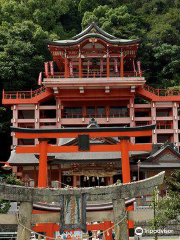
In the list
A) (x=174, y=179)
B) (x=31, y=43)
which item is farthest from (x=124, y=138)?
(x=31, y=43)

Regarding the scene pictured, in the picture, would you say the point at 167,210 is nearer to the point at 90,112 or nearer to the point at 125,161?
the point at 125,161

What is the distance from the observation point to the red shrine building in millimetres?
26031

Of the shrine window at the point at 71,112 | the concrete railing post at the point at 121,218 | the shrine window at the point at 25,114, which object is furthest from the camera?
the shrine window at the point at 25,114

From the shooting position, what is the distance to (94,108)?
1268 inches

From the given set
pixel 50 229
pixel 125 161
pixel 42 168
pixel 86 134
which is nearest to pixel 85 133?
pixel 86 134

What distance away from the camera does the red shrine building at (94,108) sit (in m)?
26.0

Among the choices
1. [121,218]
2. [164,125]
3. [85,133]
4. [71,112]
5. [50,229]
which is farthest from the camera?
[164,125]

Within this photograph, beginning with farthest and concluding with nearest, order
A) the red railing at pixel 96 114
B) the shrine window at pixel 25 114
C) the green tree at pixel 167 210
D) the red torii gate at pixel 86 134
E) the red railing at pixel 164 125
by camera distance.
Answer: the shrine window at pixel 25 114 < the red railing at pixel 96 114 < the red railing at pixel 164 125 < the red torii gate at pixel 86 134 < the green tree at pixel 167 210

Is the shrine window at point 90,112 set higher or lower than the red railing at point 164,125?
higher

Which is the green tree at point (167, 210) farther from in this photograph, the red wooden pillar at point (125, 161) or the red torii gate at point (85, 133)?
the red torii gate at point (85, 133)

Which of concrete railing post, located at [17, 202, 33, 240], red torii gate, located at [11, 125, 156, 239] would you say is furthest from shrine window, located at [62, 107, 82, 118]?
concrete railing post, located at [17, 202, 33, 240]

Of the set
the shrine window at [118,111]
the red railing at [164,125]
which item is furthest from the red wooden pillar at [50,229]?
the shrine window at [118,111]

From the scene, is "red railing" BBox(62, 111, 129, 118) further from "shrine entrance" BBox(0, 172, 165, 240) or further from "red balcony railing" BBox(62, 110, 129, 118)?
"shrine entrance" BBox(0, 172, 165, 240)

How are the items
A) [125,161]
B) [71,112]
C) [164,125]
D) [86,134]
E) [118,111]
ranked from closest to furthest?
[86,134] < [125,161] < [71,112] < [164,125] < [118,111]
